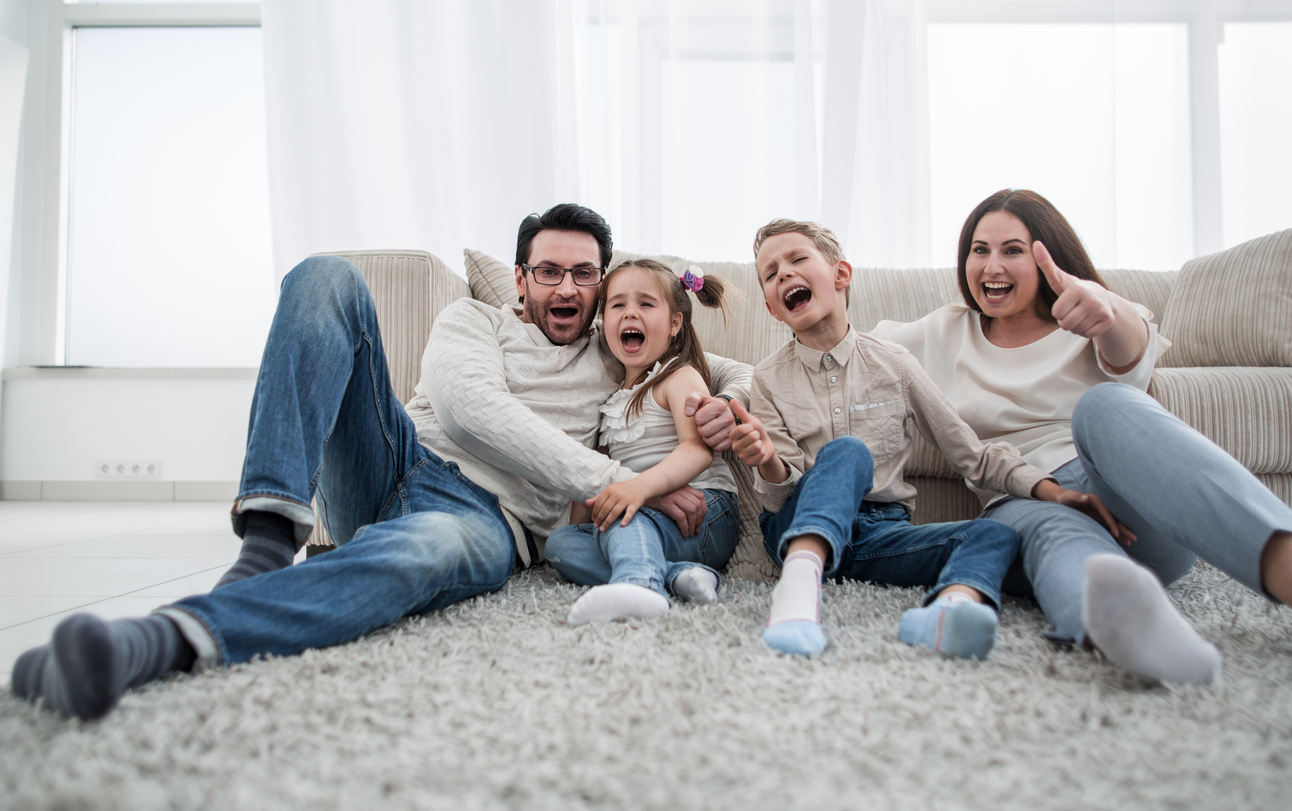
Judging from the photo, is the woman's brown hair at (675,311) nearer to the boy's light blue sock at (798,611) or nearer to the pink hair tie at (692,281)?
the pink hair tie at (692,281)

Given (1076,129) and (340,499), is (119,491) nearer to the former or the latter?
(340,499)

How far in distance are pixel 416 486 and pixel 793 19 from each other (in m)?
2.18

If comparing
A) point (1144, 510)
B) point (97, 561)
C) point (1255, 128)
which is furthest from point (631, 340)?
point (1255, 128)

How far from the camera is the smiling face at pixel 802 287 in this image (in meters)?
1.13

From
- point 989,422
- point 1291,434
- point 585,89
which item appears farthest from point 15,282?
point 1291,434

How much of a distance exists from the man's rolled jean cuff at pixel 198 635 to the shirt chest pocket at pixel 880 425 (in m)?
0.85

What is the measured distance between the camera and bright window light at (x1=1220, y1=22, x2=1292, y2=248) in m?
2.43

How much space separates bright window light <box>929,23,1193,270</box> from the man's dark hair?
164cm

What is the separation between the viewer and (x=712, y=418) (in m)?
1.06

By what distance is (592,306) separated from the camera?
1266 mm

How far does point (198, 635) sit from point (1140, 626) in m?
0.80

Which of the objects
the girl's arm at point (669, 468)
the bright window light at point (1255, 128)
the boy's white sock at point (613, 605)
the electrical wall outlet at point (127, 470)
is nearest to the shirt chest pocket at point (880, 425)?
the girl's arm at point (669, 468)

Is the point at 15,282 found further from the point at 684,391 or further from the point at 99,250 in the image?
the point at 684,391

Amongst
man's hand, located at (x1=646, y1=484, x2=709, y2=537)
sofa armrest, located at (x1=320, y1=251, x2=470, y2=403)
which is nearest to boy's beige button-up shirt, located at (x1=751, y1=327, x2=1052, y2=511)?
man's hand, located at (x1=646, y1=484, x2=709, y2=537)
